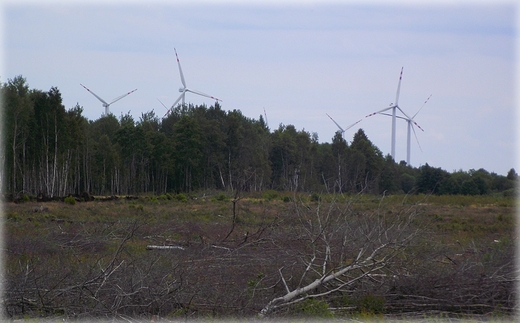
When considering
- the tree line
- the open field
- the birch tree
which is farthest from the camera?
the tree line

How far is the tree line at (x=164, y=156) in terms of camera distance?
1436 inches

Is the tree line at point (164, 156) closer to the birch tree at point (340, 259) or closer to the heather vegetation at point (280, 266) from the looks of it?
the heather vegetation at point (280, 266)

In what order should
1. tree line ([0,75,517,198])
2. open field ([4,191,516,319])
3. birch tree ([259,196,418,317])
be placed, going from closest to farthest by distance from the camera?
1. open field ([4,191,516,319])
2. birch tree ([259,196,418,317])
3. tree line ([0,75,517,198])

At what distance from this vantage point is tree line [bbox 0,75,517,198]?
36469mm

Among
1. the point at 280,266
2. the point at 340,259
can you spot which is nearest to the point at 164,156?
the point at 280,266

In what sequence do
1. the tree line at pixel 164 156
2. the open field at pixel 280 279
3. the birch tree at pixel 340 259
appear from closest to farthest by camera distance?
the open field at pixel 280 279 → the birch tree at pixel 340 259 → the tree line at pixel 164 156

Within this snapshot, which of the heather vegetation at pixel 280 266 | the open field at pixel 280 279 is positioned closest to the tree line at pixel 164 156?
the heather vegetation at pixel 280 266

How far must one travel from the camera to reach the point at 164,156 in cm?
4966

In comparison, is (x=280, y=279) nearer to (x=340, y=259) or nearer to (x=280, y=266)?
(x=280, y=266)

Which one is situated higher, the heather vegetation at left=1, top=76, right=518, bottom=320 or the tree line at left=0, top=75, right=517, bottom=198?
the tree line at left=0, top=75, right=517, bottom=198

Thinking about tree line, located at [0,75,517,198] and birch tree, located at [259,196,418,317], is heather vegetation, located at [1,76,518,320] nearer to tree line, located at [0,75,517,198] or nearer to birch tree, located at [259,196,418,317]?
birch tree, located at [259,196,418,317]

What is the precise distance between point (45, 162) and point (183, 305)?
34.1 m

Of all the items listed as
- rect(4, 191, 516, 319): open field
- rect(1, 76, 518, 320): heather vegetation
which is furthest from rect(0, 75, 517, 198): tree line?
rect(4, 191, 516, 319): open field

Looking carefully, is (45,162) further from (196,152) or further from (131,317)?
(131,317)
